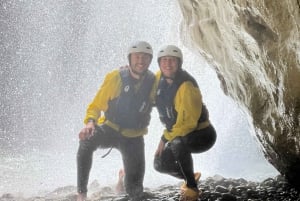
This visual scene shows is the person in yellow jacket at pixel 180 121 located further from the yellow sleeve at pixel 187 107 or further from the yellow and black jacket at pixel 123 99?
the yellow and black jacket at pixel 123 99

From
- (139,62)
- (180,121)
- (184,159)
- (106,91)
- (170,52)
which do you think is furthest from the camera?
(139,62)

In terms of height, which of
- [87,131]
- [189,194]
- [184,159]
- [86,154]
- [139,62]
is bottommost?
[189,194]

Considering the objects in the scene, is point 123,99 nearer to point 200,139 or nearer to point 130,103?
point 130,103

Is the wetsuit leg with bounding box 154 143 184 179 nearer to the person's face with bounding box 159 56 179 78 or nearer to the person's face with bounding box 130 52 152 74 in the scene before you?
the person's face with bounding box 159 56 179 78

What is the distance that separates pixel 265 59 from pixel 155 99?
86.0 inches

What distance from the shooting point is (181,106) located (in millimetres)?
6059

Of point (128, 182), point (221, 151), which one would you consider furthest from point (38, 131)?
point (128, 182)

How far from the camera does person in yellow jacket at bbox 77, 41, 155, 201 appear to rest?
684 centimetres

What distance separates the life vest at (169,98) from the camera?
6.28 meters

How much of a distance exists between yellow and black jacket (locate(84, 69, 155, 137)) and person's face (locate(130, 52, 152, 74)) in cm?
13

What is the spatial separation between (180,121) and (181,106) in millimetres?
288

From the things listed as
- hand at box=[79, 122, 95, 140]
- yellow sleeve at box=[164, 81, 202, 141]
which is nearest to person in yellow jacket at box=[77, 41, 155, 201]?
hand at box=[79, 122, 95, 140]

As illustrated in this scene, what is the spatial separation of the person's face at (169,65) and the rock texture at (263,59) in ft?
4.38

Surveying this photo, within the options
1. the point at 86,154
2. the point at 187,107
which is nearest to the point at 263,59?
the point at 187,107
